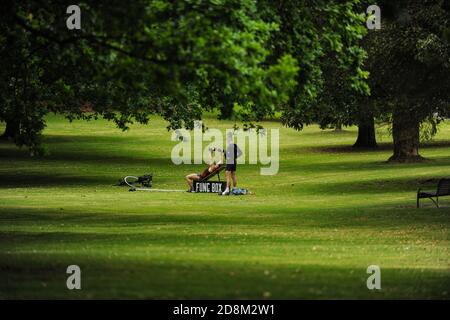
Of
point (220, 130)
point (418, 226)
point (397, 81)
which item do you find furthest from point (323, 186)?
point (220, 130)

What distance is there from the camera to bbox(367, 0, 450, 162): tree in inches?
1272

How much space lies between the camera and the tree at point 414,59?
106ft

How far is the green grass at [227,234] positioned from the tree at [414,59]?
2.96m

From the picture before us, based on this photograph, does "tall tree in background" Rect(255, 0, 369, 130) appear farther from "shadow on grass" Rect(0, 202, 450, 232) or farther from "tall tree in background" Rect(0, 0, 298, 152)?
"shadow on grass" Rect(0, 202, 450, 232)

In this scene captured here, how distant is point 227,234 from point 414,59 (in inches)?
524

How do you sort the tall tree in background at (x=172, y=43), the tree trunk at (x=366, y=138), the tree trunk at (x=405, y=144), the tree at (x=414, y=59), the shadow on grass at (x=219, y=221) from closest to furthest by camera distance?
the tall tree in background at (x=172, y=43) → the shadow on grass at (x=219, y=221) → the tree at (x=414, y=59) → the tree trunk at (x=405, y=144) → the tree trunk at (x=366, y=138)

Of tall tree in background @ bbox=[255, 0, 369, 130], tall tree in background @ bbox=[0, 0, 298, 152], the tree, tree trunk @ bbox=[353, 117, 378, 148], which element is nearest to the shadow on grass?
Answer: tall tree in background @ bbox=[255, 0, 369, 130]

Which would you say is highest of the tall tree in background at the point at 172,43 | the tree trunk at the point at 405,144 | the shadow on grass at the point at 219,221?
the tall tree in background at the point at 172,43

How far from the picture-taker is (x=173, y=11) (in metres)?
16.9

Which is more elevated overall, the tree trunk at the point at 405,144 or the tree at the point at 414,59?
the tree at the point at 414,59

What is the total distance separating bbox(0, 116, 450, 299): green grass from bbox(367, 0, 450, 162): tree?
2963 mm

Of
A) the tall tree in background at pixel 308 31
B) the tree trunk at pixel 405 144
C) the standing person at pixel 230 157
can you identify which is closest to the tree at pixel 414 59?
the standing person at pixel 230 157

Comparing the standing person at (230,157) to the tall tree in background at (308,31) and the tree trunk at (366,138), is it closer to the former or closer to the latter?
the tall tree in background at (308,31)

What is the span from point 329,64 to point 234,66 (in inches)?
581
